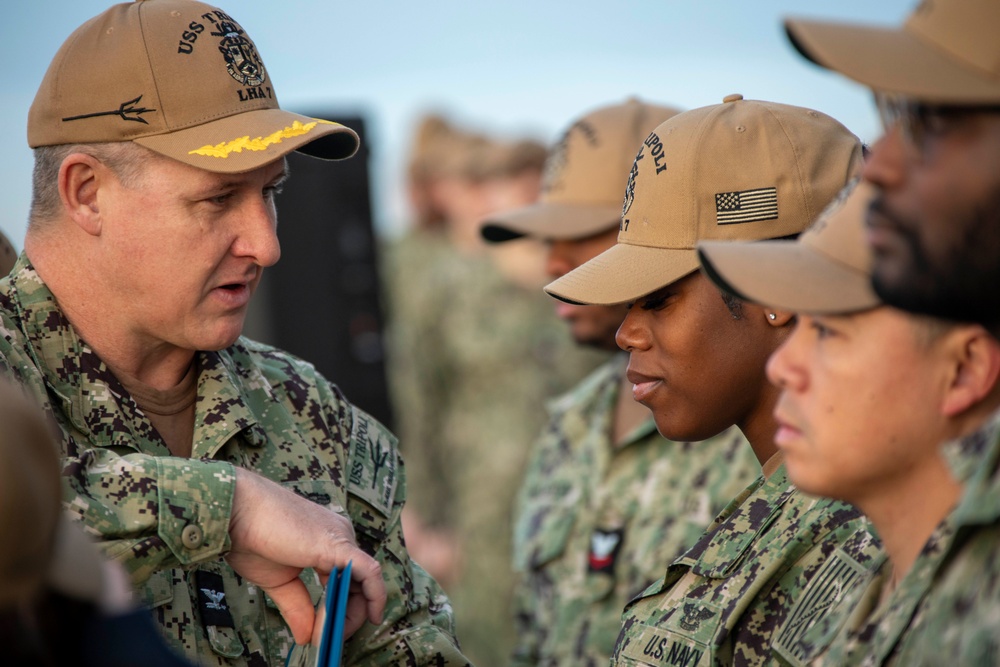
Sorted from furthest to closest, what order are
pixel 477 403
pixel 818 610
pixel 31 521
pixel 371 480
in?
pixel 477 403 < pixel 371 480 < pixel 818 610 < pixel 31 521

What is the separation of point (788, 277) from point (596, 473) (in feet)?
9.37

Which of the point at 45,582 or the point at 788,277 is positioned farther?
the point at 788,277

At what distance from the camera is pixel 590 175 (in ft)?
15.4

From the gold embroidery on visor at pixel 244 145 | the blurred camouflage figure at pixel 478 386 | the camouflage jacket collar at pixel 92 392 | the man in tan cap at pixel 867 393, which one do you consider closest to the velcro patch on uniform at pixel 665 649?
the man in tan cap at pixel 867 393

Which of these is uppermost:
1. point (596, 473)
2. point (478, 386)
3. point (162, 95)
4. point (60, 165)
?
point (162, 95)

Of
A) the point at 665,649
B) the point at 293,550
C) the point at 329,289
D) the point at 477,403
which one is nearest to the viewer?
the point at 293,550

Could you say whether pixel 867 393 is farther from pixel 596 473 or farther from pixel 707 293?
pixel 596 473

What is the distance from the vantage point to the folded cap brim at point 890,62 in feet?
5.01

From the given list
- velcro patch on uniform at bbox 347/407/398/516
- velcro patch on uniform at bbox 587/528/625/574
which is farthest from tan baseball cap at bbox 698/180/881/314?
velcro patch on uniform at bbox 587/528/625/574

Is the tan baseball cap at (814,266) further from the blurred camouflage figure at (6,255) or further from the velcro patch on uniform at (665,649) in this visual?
the blurred camouflage figure at (6,255)

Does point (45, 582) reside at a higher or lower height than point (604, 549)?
higher

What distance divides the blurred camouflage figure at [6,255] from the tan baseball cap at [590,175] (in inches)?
75.1

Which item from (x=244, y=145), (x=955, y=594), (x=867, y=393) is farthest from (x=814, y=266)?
(x=244, y=145)

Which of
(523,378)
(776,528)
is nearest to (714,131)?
(776,528)
